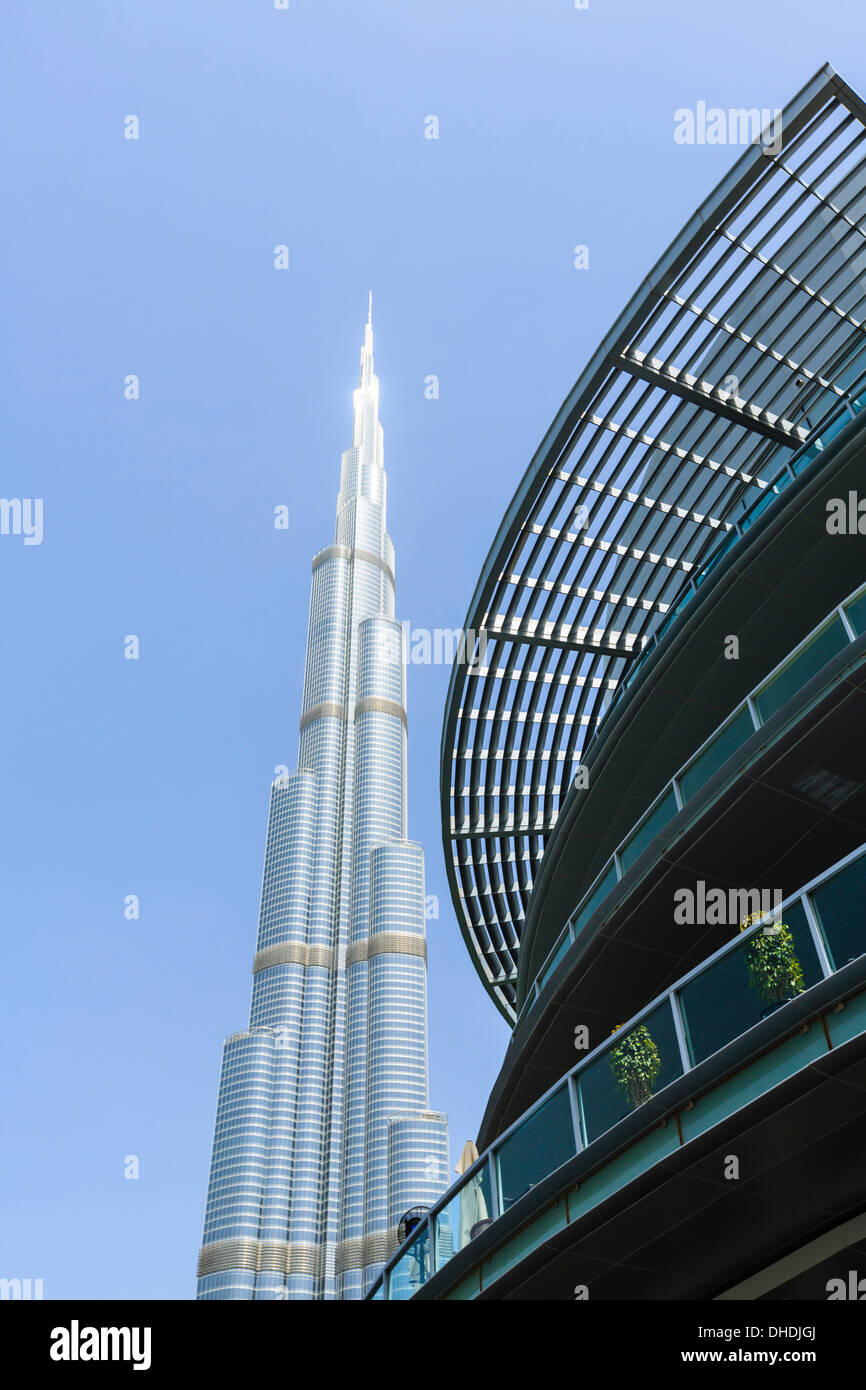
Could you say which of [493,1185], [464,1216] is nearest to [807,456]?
[493,1185]

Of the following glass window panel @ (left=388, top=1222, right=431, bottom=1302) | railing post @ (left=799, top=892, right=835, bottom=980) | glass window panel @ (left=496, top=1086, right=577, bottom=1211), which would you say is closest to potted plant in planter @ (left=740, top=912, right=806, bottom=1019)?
railing post @ (left=799, top=892, right=835, bottom=980)

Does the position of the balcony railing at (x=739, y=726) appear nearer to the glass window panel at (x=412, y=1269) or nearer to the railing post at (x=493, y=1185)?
the railing post at (x=493, y=1185)

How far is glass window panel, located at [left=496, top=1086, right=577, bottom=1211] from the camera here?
9516mm

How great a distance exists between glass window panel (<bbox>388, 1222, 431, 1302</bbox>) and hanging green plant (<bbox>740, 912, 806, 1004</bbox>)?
5.04 metres

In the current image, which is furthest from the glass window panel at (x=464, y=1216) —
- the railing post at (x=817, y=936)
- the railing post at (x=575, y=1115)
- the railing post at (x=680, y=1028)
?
the railing post at (x=817, y=936)

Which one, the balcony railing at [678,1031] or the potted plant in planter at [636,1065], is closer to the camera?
the balcony railing at [678,1031]

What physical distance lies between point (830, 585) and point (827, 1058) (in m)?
9.22

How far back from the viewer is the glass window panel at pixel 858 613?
33.9 feet

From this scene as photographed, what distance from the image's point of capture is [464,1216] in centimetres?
1073

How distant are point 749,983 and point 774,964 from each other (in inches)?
9.6

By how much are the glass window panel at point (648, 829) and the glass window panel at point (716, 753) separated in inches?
10.3

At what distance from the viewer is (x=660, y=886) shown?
496 inches
